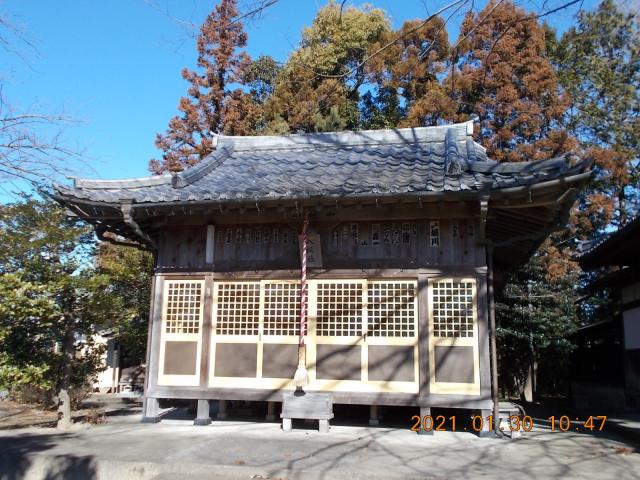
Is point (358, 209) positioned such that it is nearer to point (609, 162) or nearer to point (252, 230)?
point (252, 230)

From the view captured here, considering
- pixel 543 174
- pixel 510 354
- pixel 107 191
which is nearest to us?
pixel 543 174

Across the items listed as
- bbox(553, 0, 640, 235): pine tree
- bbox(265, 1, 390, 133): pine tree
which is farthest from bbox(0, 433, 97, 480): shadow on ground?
bbox(553, 0, 640, 235): pine tree

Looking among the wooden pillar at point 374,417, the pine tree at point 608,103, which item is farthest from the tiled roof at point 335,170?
the pine tree at point 608,103

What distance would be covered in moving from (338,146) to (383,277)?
14.3 feet

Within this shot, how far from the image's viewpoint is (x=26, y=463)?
6543 mm

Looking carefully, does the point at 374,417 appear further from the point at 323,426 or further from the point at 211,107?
the point at 211,107

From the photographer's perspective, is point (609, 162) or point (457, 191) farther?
point (609, 162)

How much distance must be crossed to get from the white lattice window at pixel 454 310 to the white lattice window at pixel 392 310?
15.6 inches

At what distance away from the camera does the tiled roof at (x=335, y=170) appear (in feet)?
26.1

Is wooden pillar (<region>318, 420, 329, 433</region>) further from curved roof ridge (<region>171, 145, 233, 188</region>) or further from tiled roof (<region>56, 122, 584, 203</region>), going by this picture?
curved roof ridge (<region>171, 145, 233, 188</region>)

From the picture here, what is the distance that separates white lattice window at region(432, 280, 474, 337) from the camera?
8352mm

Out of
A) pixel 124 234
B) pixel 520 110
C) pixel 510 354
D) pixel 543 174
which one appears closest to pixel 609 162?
pixel 520 110

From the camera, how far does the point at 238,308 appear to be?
9203mm

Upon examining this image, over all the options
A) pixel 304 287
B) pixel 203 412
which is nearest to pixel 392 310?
pixel 304 287
